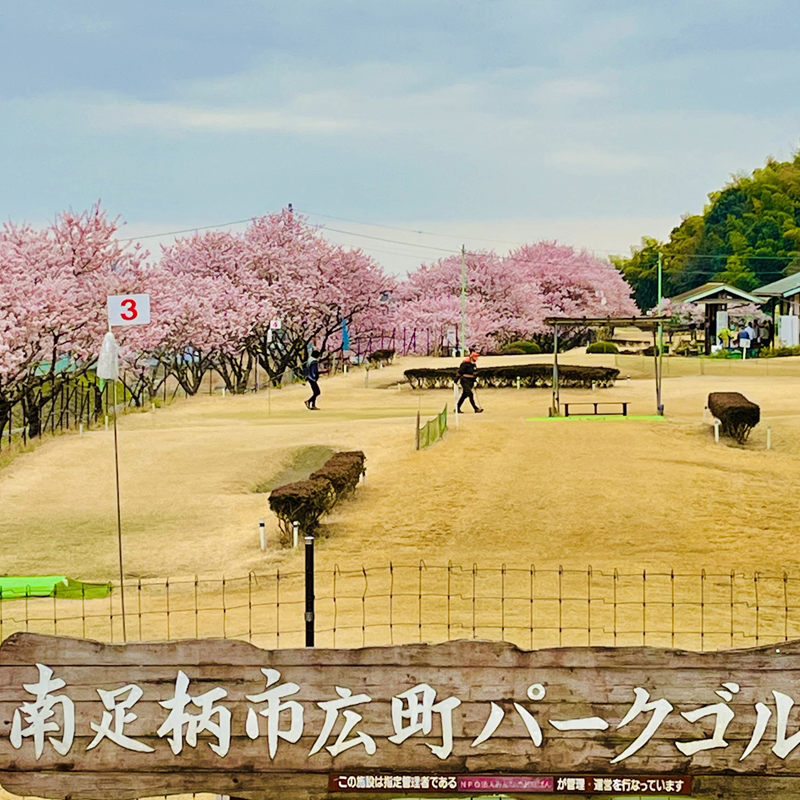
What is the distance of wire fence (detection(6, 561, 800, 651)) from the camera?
1130 cm

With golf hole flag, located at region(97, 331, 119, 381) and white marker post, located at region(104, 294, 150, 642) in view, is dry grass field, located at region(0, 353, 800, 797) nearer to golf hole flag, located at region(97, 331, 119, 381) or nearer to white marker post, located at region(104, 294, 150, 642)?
white marker post, located at region(104, 294, 150, 642)

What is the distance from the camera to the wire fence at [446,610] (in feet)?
37.1

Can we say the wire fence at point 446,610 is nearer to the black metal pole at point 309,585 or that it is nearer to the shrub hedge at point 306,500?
the shrub hedge at point 306,500

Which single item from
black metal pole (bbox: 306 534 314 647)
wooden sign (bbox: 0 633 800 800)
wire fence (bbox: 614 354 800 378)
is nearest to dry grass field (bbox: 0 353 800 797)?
black metal pole (bbox: 306 534 314 647)

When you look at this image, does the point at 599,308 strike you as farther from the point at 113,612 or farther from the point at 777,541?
the point at 113,612

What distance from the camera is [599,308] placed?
226ft

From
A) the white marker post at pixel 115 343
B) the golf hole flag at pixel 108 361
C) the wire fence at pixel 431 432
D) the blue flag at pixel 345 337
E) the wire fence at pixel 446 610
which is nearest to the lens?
the wire fence at pixel 446 610

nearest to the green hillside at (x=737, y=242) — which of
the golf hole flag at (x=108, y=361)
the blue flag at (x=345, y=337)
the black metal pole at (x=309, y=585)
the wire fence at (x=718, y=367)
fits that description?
the wire fence at (x=718, y=367)

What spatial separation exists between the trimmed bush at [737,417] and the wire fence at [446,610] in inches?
373

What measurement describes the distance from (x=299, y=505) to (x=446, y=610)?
3833 mm

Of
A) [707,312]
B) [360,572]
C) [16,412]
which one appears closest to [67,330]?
[16,412]

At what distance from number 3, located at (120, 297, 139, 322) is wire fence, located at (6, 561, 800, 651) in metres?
4.65

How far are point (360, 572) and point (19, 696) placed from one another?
8949 millimetres

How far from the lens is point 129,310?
1784 cm
